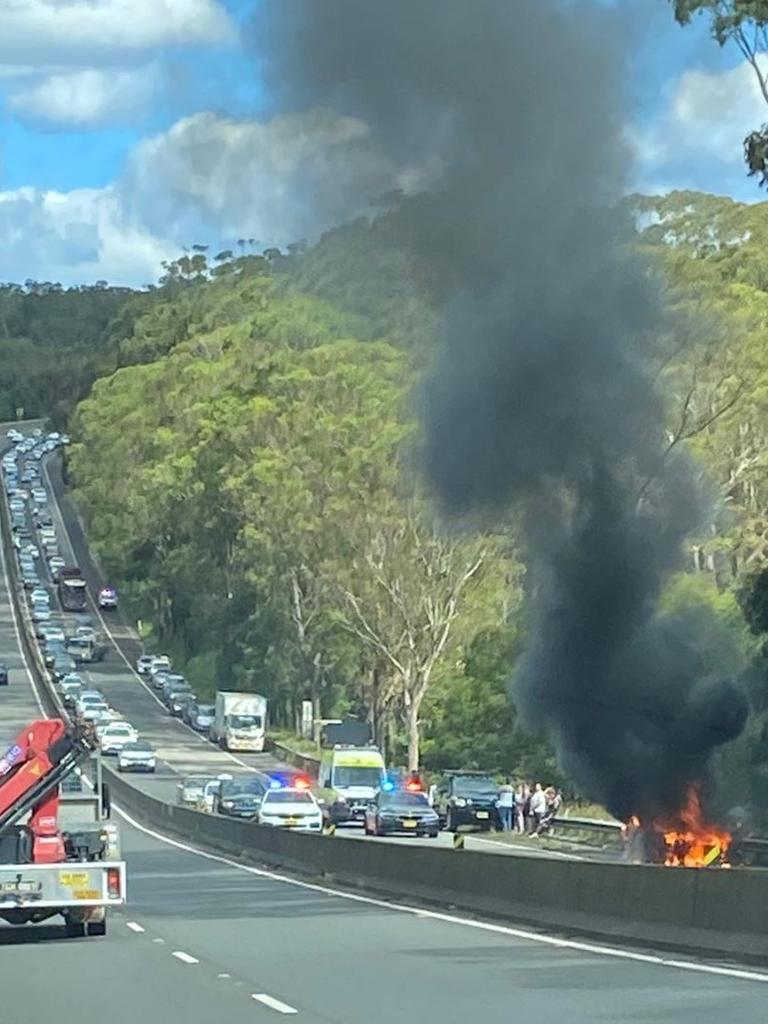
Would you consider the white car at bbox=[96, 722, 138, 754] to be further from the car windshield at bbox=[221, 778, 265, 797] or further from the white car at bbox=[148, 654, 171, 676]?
the white car at bbox=[148, 654, 171, 676]

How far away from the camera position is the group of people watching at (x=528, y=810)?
5297 centimetres

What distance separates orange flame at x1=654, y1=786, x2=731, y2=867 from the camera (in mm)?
32875

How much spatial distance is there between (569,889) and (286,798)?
103 ft

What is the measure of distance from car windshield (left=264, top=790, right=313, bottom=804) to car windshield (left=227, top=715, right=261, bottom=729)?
35.2 meters

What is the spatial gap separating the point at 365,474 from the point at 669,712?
32.7 meters

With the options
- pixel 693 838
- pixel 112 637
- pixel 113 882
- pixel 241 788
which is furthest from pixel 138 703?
pixel 113 882

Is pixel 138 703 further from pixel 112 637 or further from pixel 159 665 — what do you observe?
pixel 112 637

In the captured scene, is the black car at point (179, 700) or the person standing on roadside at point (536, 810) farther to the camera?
the black car at point (179, 700)

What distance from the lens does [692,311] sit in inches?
1976

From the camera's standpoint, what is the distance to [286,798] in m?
53.8

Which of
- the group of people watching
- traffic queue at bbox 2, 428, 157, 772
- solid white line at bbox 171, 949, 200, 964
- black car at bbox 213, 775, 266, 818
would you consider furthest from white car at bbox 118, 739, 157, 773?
solid white line at bbox 171, 949, 200, 964

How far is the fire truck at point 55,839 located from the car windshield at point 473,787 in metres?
33.3

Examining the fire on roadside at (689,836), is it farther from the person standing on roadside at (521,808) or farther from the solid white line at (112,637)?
the solid white line at (112,637)

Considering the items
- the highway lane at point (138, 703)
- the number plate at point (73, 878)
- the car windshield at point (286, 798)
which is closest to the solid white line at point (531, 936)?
the number plate at point (73, 878)
